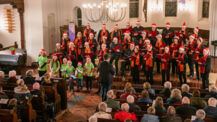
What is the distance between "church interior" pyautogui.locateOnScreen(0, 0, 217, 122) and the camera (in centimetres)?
653

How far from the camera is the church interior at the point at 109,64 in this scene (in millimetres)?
6531

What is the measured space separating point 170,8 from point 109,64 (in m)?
9.29

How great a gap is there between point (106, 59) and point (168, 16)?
922cm

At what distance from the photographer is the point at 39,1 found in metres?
14.5

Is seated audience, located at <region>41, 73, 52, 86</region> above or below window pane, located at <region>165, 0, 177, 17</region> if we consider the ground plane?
below

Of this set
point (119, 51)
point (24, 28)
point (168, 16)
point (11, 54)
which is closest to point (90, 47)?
point (119, 51)

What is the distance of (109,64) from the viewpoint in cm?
848

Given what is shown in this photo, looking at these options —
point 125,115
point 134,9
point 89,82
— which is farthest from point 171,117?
point 134,9

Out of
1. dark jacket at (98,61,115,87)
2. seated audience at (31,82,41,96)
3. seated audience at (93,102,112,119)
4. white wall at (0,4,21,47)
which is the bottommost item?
seated audience at (93,102,112,119)

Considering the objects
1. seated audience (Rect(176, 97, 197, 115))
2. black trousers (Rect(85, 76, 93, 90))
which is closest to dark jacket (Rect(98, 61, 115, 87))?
black trousers (Rect(85, 76, 93, 90))

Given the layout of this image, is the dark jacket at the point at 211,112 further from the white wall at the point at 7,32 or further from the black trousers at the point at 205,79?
the white wall at the point at 7,32

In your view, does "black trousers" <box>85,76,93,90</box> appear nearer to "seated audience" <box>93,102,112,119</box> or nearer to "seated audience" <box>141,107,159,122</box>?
"seated audience" <box>93,102,112,119</box>

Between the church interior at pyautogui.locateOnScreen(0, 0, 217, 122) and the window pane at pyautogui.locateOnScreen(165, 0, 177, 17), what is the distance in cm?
6

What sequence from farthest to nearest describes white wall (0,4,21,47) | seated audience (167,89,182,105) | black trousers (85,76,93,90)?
white wall (0,4,21,47) < black trousers (85,76,93,90) < seated audience (167,89,182,105)
